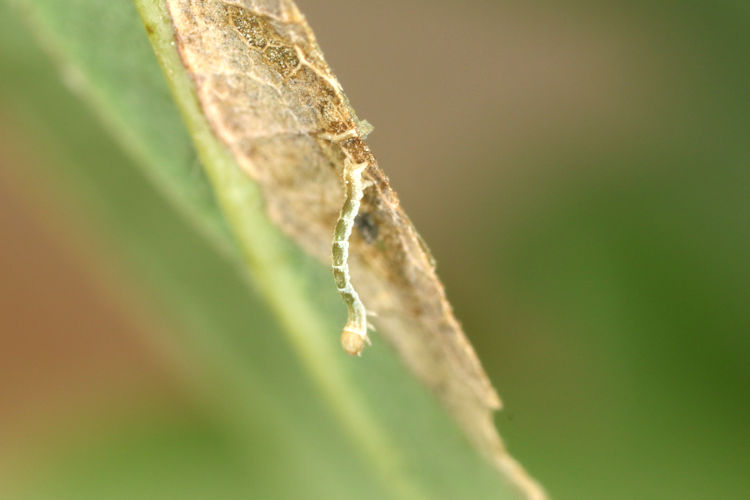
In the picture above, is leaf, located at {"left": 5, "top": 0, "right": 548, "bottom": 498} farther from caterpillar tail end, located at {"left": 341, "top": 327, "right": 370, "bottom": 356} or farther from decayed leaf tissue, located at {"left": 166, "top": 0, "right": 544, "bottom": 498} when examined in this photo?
caterpillar tail end, located at {"left": 341, "top": 327, "right": 370, "bottom": 356}

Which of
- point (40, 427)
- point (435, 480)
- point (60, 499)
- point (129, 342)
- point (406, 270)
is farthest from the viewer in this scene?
point (129, 342)

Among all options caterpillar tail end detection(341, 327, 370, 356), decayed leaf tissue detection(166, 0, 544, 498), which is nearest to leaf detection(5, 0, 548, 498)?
decayed leaf tissue detection(166, 0, 544, 498)

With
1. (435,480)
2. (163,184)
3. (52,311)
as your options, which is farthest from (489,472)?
(52,311)

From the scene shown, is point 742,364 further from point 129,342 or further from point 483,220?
point 129,342

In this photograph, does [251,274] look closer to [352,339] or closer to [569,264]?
[352,339]

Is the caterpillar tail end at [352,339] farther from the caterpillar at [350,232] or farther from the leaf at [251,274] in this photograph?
the leaf at [251,274]

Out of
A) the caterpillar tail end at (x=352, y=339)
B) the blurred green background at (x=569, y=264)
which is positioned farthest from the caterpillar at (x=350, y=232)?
the blurred green background at (x=569, y=264)

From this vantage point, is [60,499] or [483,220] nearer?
[60,499]
